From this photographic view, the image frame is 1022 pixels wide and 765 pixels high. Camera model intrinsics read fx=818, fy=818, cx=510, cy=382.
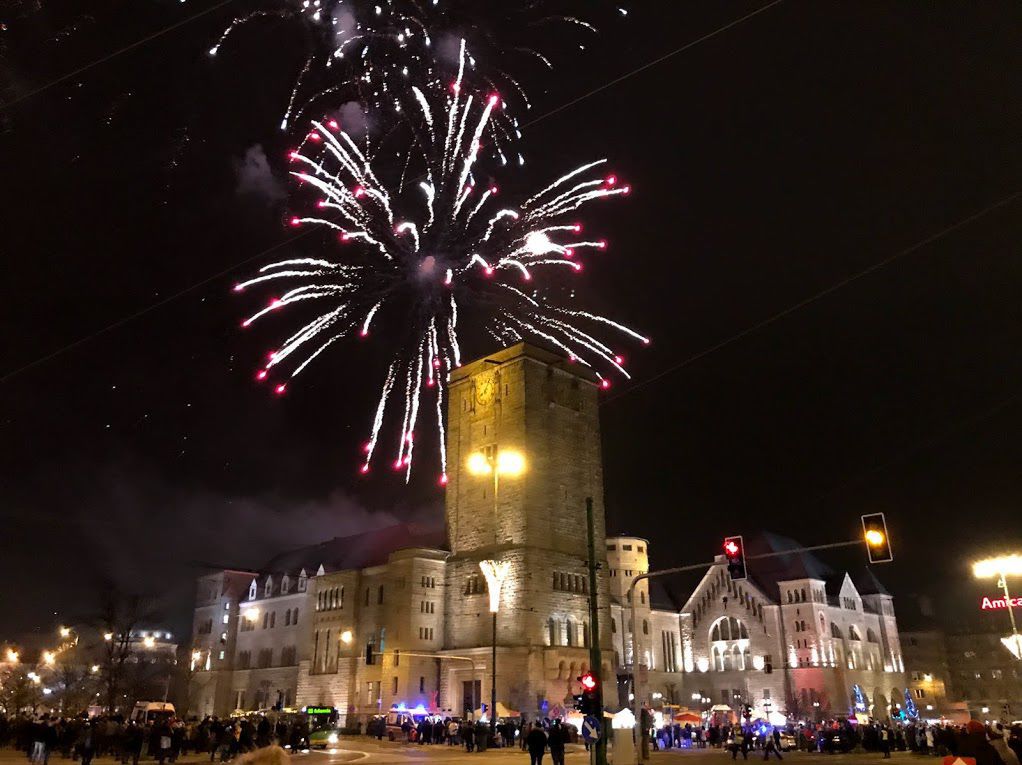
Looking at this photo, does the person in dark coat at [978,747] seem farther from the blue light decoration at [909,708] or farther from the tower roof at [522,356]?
the blue light decoration at [909,708]

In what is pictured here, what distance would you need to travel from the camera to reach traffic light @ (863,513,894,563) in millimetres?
21625

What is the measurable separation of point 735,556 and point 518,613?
37.5 meters

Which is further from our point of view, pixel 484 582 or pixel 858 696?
pixel 858 696

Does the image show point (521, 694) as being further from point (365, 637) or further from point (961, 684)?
point (961, 684)

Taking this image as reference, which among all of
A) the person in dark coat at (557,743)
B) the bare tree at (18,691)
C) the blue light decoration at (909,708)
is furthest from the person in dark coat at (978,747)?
the blue light decoration at (909,708)

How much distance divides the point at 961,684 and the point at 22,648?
13346 centimetres

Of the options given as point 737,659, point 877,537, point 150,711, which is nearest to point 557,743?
point 877,537

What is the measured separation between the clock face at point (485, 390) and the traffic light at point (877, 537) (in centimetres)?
4648

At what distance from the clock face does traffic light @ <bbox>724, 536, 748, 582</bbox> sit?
44239mm

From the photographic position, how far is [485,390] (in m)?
68.3

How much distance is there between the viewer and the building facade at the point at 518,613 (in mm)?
60031

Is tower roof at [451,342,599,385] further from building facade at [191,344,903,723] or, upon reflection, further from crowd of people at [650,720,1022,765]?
crowd of people at [650,720,1022,765]

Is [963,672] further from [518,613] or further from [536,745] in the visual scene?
[536,745]

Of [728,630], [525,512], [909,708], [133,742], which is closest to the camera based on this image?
[133,742]
